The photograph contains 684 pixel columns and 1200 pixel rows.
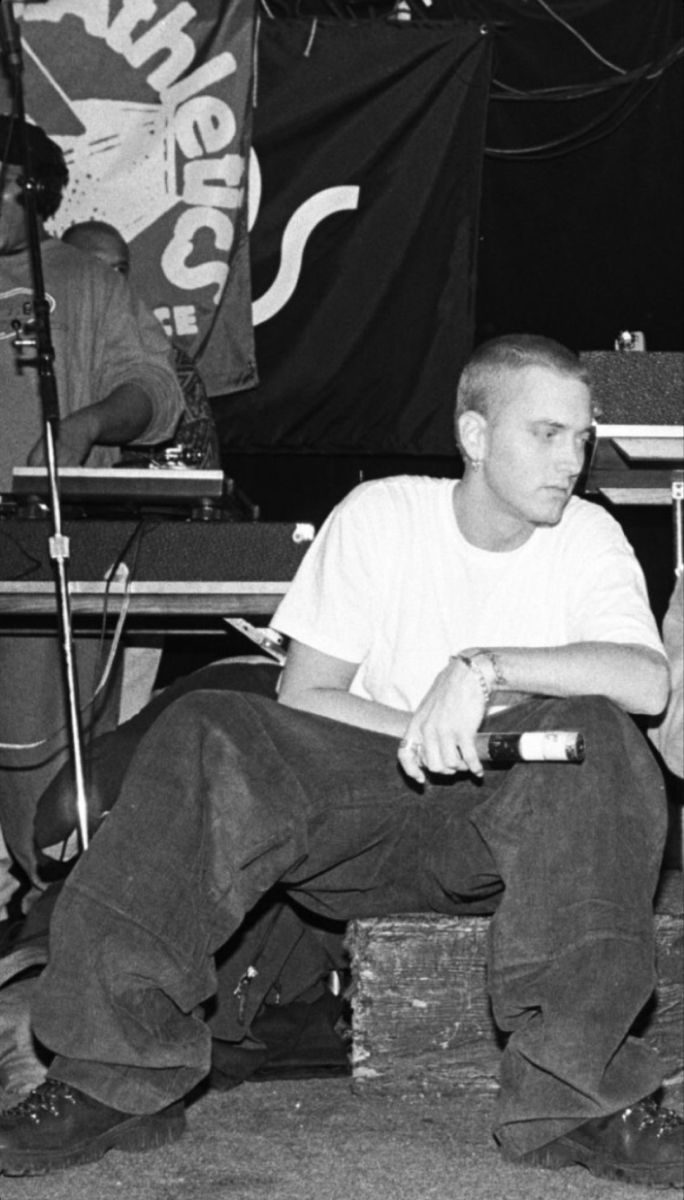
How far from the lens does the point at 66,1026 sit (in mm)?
2016

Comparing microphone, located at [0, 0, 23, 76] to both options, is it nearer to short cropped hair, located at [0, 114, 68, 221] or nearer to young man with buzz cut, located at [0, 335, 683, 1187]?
short cropped hair, located at [0, 114, 68, 221]

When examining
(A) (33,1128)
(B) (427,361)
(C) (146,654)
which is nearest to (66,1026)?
(A) (33,1128)

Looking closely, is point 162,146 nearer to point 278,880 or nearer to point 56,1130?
point 278,880

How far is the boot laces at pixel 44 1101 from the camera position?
2029 millimetres

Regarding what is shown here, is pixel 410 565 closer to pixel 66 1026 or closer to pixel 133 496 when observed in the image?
pixel 133 496

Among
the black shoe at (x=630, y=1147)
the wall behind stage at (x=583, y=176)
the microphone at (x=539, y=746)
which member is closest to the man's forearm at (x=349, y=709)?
the microphone at (x=539, y=746)

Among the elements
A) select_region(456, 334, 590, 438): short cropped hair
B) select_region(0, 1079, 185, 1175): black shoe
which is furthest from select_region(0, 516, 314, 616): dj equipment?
Result: select_region(0, 1079, 185, 1175): black shoe

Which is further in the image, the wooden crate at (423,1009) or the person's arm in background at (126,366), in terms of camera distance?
the person's arm in background at (126,366)

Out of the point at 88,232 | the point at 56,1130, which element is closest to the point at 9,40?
the point at 88,232

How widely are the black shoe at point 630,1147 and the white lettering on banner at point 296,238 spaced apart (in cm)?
298

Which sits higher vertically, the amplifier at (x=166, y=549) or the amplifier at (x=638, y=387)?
the amplifier at (x=638, y=387)

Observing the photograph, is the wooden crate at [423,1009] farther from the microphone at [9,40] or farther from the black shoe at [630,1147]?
the microphone at [9,40]

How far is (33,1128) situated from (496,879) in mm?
654

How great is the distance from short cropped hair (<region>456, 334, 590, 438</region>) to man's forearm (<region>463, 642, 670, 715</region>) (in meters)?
0.45
